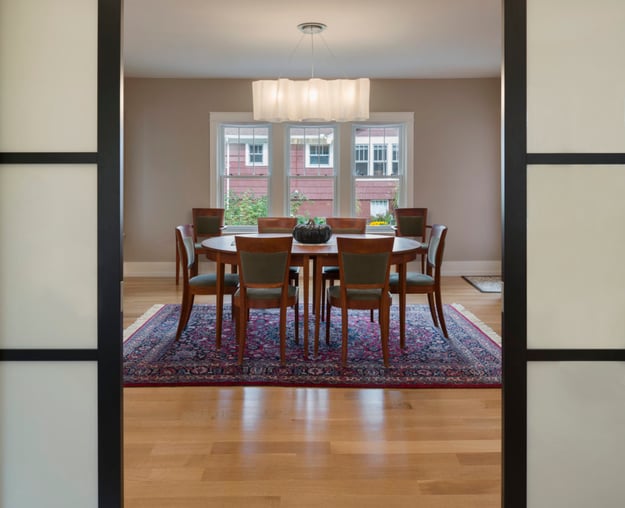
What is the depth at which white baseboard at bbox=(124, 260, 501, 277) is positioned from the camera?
7.83m

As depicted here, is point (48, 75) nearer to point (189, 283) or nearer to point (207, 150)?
point (189, 283)

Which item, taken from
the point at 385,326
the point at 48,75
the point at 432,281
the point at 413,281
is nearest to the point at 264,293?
the point at 385,326

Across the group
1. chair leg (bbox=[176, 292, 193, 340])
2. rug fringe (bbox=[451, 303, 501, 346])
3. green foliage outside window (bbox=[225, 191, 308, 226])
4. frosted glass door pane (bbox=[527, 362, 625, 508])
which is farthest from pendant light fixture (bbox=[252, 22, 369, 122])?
frosted glass door pane (bbox=[527, 362, 625, 508])

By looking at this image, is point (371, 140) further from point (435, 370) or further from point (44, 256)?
point (44, 256)

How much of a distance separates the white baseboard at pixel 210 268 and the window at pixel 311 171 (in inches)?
30.0

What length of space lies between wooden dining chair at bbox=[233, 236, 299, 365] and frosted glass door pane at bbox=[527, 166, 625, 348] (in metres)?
2.21

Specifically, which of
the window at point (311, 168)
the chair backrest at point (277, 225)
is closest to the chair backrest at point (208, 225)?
the window at point (311, 168)

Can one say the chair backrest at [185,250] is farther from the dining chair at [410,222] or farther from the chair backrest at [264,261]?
the dining chair at [410,222]

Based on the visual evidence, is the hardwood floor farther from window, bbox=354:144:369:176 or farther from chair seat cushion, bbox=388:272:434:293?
window, bbox=354:144:369:176

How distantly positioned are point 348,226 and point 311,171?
241 cm

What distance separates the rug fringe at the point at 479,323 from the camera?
14.8 ft

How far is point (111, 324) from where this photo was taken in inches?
62.5

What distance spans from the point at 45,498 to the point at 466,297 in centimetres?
528

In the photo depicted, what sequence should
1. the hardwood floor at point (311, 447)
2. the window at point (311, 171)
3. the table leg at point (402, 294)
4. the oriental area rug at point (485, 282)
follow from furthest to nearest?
the window at point (311, 171) → the oriental area rug at point (485, 282) → the table leg at point (402, 294) → the hardwood floor at point (311, 447)
